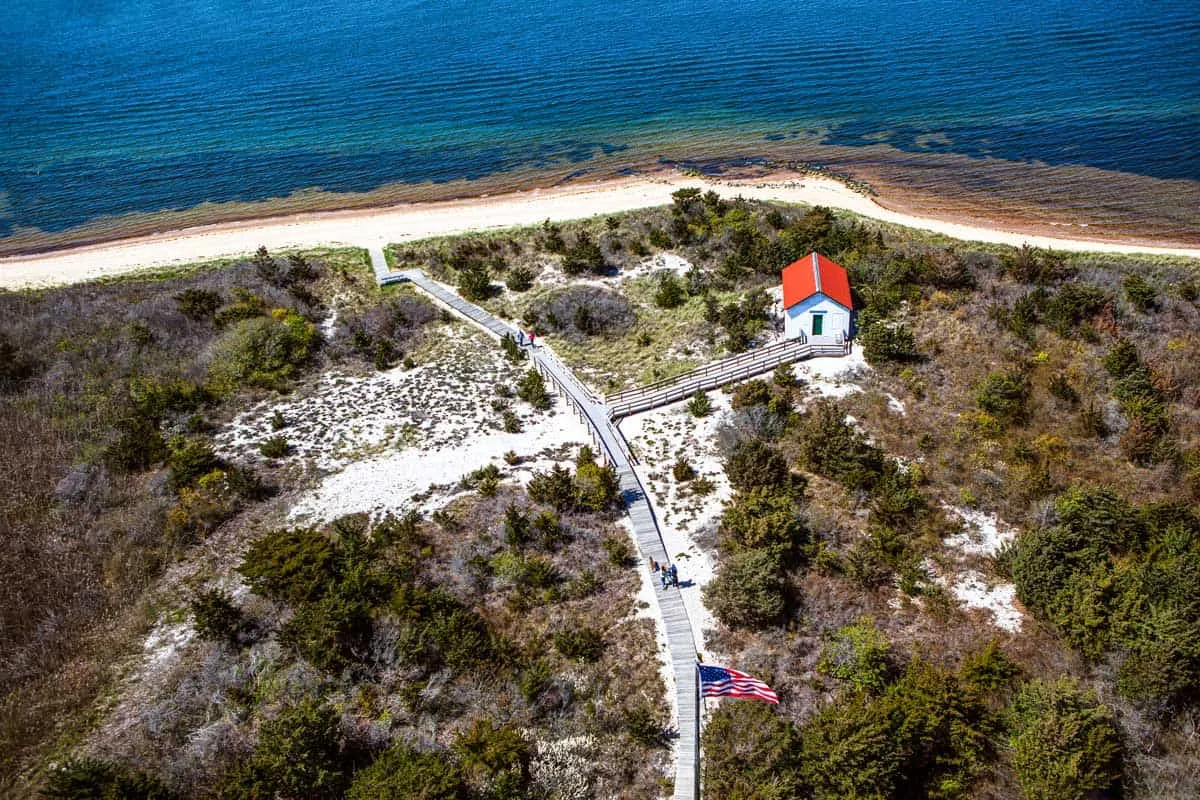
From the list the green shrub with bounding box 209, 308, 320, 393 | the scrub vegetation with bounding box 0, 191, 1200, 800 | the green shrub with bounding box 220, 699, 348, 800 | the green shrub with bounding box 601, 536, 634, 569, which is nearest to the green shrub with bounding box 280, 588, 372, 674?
the scrub vegetation with bounding box 0, 191, 1200, 800

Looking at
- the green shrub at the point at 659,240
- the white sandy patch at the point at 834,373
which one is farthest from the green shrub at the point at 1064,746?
the green shrub at the point at 659,240

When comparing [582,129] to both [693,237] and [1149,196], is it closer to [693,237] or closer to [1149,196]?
[693,237]

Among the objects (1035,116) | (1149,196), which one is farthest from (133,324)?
(1035,116)

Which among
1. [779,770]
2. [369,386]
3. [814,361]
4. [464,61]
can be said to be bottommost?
[779,770]

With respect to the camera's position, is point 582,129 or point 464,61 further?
point 464,61

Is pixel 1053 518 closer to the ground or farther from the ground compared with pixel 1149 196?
closer to the ground

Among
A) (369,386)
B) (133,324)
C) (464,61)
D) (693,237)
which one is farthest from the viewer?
(464,61)

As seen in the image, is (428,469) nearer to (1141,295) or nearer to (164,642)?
(164,642)
